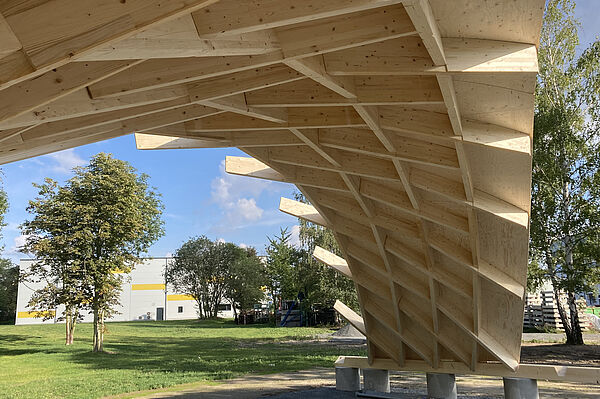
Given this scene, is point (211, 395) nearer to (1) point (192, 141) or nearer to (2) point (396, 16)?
(1) point (192, 141)

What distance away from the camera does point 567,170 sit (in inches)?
784

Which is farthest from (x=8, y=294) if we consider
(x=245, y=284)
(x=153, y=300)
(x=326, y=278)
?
(x=326, y=278)

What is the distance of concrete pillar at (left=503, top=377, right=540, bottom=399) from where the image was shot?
9352mm

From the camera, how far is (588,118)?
2022 centimetres

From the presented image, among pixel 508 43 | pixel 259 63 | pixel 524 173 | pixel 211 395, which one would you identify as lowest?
pixel 211 395

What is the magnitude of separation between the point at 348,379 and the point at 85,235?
49.6ft

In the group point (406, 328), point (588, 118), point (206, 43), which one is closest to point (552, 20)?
point (588, 118)

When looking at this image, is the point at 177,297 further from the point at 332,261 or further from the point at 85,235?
the point at 332,261

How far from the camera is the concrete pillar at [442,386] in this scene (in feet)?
34.8

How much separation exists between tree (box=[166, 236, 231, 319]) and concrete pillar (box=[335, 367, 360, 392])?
40.9 metres

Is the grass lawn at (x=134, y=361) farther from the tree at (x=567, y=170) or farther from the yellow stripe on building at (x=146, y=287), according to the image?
the yellow stripe on building at (x=146, y=287)

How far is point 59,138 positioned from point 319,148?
3.71 m

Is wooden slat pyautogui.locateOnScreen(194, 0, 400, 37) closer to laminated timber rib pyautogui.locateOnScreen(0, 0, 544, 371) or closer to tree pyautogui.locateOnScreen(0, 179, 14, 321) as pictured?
laminated timber rib pyautogui.locateOnScreen(0, 0, 544, 371)

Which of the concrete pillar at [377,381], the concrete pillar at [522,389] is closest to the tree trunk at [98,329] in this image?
the concrete pillar at [377,381]
